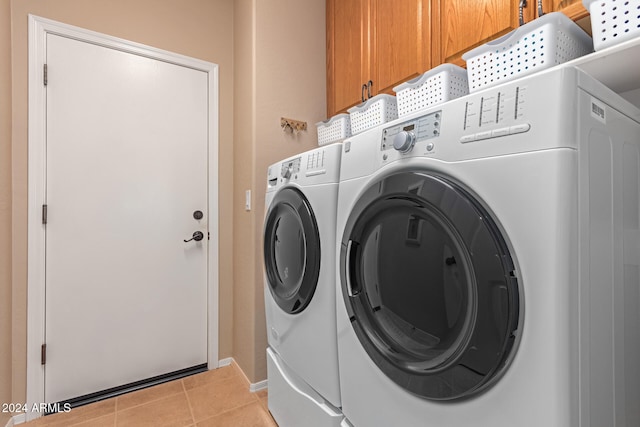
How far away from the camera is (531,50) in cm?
80

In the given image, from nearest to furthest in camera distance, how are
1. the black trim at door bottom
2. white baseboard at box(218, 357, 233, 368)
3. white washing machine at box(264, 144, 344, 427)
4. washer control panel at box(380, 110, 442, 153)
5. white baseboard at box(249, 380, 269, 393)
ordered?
washer control panel at box(380, 110, 442, 153)
white washing machine at box(264, 144, 344, 427)
the black trim at door bottom
white baseboard at box(249, 380, 269, 393)
white baseboard at box(218, 357, 233, 368)

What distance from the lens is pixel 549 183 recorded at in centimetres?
47

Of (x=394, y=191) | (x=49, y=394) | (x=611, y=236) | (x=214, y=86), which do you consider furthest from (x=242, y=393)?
(x=214, y=86)

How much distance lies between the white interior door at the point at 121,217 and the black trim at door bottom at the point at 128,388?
0.10 ft

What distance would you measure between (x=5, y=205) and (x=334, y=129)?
1719 mm

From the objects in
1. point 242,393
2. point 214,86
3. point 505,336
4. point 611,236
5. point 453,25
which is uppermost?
point 214,86

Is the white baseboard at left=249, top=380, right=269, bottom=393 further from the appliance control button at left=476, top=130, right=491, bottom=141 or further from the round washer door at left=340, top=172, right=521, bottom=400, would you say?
the appliance control button at left=476, top=130, right=491, bottom=141

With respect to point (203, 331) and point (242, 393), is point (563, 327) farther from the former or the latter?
point (203, 331)

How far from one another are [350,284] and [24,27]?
2.10 metres

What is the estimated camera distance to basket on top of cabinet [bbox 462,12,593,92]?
0.77 meters

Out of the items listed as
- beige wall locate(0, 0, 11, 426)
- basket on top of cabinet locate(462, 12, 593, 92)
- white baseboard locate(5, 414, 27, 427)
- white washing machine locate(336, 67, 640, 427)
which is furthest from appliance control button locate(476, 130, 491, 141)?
white baseboard locate(5, 414, 27, 427)

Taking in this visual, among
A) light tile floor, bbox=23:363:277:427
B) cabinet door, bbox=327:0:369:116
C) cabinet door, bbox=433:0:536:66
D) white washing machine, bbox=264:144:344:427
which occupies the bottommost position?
light tile floor, bbox=23:363:277:427

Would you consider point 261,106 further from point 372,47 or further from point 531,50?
point 531,50

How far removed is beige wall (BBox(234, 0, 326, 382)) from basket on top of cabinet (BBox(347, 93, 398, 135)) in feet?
1.59
